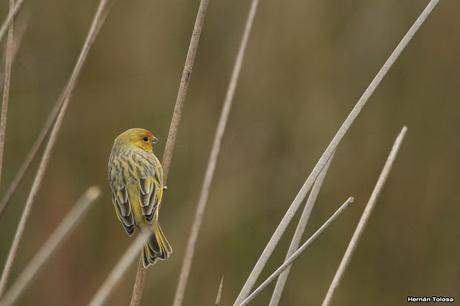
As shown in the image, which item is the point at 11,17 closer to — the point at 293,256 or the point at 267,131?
the point at 293,256

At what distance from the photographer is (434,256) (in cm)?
529

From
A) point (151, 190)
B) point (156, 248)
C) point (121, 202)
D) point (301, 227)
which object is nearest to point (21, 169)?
point (121, 202)

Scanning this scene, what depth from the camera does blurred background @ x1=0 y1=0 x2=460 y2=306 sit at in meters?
5.29

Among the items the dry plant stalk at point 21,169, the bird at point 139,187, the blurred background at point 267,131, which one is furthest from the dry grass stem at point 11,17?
the blurred background at point 267,131

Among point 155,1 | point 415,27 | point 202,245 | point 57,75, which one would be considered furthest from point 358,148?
point 415,27

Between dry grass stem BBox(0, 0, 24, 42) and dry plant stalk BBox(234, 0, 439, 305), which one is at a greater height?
dry grass stem BBox(0, 0, 24, 42)

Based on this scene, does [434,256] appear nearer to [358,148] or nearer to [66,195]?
[358,148]

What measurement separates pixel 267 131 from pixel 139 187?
79.5 inches

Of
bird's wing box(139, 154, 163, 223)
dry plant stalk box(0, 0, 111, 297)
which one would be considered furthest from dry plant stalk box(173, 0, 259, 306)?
bird's wing box(139, 154, 163, 223)

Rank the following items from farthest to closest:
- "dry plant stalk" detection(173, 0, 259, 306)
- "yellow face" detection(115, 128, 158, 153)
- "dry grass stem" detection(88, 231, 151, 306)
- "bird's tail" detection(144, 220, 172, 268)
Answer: "yellow face" detection(115, 128, 158, 153), "bird's tail" detection(144, 220, 172, 268), "dry plant stalk" detection(173, 0, 259, 306), "dry grass stem" detection(88, 231, 151, 306)

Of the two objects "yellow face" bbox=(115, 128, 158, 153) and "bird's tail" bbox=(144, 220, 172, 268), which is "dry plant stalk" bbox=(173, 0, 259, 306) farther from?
"yellow face" bbox=(115, 128, 158, 153)

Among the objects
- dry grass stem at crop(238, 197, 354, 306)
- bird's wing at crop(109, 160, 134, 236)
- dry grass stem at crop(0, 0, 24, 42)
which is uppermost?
dry grass stem at crop(0, 0, 24, 42)

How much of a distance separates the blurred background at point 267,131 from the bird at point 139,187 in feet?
4.76

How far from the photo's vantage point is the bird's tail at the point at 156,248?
3.26m
